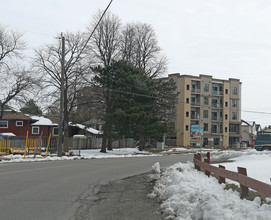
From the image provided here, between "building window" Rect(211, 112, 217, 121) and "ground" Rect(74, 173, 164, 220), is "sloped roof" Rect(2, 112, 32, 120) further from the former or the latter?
"ground" Rect(74, 173, 164, 220)

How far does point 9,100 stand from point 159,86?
818 inches

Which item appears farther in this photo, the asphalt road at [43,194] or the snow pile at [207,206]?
the asphalt road at [43,194]

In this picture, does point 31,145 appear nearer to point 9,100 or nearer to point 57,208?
point 9,100

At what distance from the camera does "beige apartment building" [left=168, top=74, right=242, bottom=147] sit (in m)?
77.2

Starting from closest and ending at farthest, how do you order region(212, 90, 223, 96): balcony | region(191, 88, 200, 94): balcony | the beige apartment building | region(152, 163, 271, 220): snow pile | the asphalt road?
region(152, 163, 271, 220): snow pile → the asphalt road → the beige apartment building → region(191, 88, 200, 94): balcony → region(212, 90, 223, 96): balcony

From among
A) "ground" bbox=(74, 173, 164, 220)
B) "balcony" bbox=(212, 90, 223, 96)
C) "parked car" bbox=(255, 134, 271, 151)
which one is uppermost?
"balcony" bbox=(212, 90, 223, 96)

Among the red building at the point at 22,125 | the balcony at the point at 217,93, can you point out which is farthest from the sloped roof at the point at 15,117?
the balcony at the point at 217,93

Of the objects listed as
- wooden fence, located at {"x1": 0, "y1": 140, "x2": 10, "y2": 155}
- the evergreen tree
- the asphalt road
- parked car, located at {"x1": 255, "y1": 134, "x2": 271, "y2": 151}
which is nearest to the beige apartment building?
parked car, located at {"x1": 255, "y1": 134, "x2": 271, "y2": 151}

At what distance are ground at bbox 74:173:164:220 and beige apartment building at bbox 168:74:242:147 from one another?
65553 millimetres

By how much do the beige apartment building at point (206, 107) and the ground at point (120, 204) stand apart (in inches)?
2581

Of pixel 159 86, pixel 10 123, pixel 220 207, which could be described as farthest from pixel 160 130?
pixel 220 207

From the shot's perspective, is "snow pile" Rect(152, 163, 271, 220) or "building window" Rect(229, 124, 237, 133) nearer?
"snow pile" Rect(152, 163, 271, 220)

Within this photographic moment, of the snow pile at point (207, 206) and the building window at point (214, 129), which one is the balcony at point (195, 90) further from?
the snow pile at point (207, 206)

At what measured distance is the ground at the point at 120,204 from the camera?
300 inches
